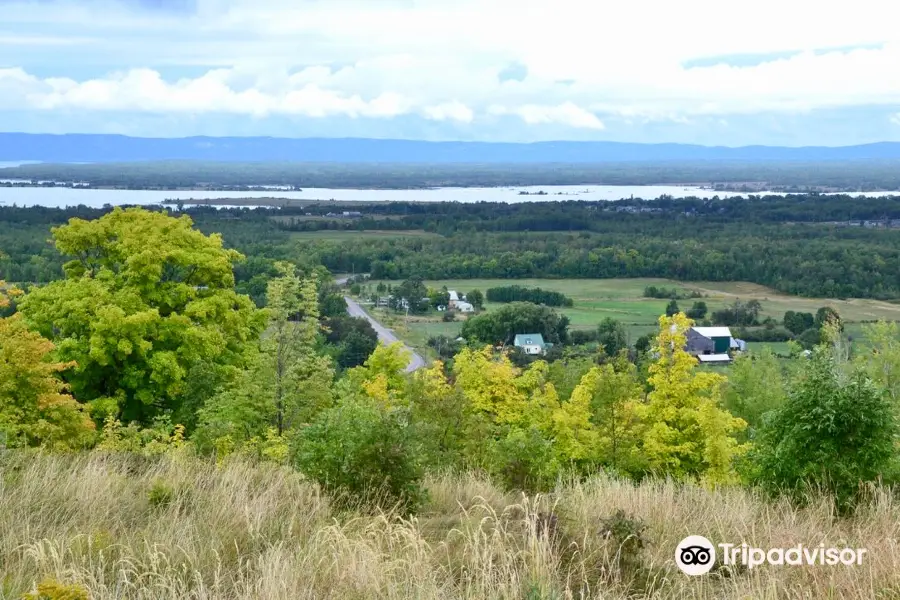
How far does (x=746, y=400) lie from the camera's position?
2822cm

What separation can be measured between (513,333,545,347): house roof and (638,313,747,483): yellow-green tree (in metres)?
39.0

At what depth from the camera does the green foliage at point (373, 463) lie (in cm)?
682

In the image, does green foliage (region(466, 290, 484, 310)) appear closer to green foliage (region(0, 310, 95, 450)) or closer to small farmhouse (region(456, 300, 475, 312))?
small farmhouse (region(456, 300, 475, 312))

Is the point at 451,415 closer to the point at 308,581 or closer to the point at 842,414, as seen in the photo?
the point at 842,414

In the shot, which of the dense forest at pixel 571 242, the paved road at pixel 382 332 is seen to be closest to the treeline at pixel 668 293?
the dense forest at pixel 571 242

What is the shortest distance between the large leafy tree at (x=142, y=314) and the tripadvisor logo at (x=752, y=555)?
17638 millimetres

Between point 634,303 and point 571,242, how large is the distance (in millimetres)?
45044

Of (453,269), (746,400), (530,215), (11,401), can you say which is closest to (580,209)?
(530,215)

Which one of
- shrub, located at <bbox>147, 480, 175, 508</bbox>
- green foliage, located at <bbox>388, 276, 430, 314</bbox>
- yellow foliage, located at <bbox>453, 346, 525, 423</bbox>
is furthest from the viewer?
green foliage, located at <bbox>388, 276, 430, 314</bbox>

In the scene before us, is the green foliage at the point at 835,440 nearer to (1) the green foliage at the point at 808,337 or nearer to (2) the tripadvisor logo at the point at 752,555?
(2) the tripadvisor logo at the point at 752,555

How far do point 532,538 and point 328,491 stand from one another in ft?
8.06

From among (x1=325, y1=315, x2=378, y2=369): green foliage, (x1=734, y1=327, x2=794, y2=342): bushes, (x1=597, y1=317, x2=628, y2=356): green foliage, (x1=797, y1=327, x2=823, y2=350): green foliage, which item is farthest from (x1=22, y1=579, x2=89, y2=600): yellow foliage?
(x1=734, y1=327, x2=794, y2=342): bushes

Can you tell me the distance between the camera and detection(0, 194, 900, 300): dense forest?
294ft

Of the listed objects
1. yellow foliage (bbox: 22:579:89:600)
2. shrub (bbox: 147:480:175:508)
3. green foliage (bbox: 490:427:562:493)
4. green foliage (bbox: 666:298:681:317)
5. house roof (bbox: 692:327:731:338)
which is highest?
yellow foliage (bbox: 22:579:89:600)
